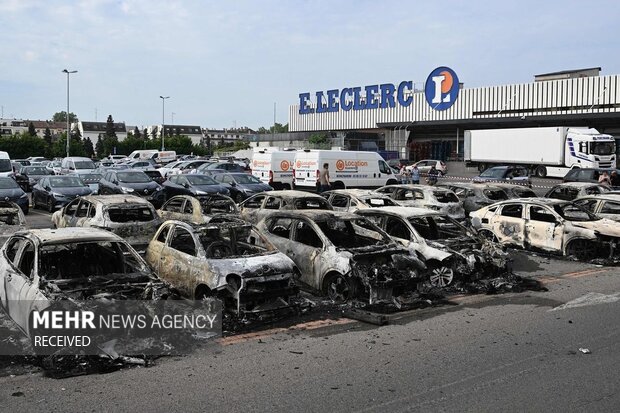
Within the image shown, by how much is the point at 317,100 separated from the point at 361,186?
4611 cm

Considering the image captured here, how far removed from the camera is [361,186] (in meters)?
29.1

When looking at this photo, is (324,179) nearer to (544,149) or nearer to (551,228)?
(551,228)

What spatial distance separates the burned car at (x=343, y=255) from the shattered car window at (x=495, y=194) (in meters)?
9.44

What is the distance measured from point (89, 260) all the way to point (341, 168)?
816 inches

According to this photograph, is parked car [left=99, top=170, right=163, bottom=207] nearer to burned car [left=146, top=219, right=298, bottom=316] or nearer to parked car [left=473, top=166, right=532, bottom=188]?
burned car [left=146, top=219, right=298, bottom=316]

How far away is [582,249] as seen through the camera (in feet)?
43.2

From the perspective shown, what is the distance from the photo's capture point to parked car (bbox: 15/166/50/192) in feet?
95.7

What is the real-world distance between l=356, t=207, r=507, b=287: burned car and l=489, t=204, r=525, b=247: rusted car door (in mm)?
2727

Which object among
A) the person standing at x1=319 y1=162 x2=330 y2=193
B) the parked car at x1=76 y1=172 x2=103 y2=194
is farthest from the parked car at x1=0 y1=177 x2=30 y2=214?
the person standing at x1=319 y1=162 x2=330 y2=193

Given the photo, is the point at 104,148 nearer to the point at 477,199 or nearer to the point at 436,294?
the point at 477,199

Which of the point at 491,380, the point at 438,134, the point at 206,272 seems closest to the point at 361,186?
the point at 206,272

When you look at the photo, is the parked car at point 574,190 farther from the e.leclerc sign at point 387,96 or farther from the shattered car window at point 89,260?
the e.leclerc sign at point 387,96

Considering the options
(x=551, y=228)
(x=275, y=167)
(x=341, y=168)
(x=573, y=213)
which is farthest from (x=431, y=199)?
(x=275, y=167)

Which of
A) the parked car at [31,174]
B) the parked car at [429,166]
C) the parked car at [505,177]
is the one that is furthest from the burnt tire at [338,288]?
the parked car at [429,166]
